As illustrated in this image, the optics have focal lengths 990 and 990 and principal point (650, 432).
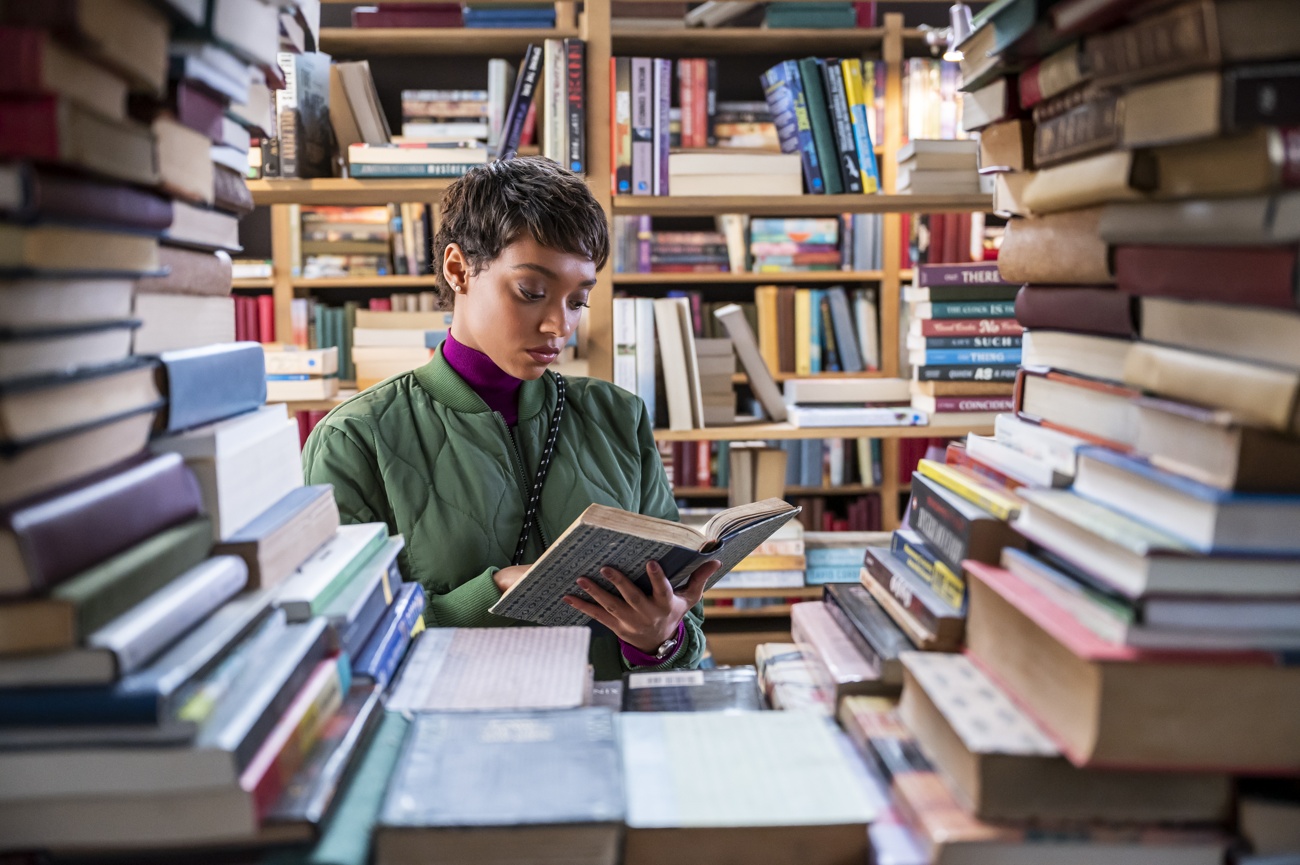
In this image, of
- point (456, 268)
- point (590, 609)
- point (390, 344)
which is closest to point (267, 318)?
point (390, 344)

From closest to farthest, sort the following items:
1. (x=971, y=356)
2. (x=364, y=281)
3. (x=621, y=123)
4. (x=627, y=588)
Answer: (x=627, y=588)
(x=621, y=123)
(x=971, y=356)
(x=364, y=281)

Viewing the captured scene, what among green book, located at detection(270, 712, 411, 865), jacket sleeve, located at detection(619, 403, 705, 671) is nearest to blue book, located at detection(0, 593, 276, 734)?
green book, located at detection(270, 712, 411, 865)

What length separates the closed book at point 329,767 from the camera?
1.90ft

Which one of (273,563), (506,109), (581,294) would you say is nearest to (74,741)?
(273,563)

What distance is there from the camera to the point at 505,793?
631 millimetres

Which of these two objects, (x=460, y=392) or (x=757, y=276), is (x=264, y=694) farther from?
(x=757, y=276)

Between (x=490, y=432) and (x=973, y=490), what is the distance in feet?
2.45

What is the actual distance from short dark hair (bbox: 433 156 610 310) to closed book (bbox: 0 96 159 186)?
28.9 inches

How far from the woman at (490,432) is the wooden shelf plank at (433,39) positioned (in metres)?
1.54

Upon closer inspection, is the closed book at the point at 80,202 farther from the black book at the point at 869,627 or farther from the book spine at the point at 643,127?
the book spine at the point at 643,127

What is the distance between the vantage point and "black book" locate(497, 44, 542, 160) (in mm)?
2529

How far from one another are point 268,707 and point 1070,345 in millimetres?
663

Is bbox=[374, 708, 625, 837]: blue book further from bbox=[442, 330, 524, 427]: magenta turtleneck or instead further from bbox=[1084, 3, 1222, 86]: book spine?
bbox=[442, 330, 524, 427]: magenta turtleneck

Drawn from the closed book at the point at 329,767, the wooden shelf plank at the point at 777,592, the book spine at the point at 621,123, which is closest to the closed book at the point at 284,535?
the closed book at the point at 329,767
